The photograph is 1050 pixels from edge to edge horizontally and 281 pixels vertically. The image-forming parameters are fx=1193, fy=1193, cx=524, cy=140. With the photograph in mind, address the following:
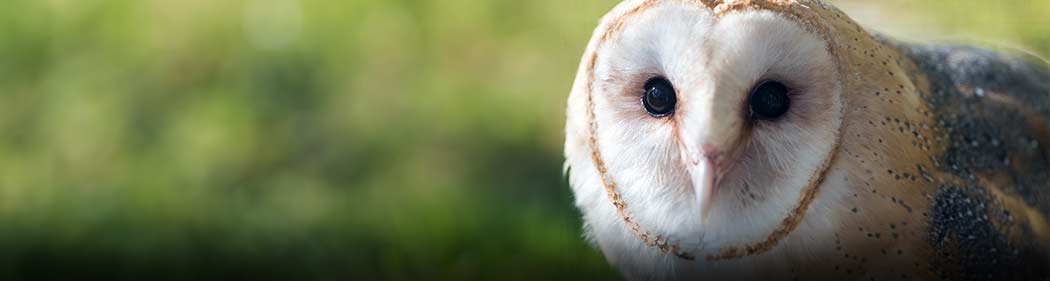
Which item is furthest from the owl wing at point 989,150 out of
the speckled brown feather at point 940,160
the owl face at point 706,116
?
the owl face at point 706,116

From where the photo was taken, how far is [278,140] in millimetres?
1885

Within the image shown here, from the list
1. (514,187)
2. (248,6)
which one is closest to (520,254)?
(514,187)

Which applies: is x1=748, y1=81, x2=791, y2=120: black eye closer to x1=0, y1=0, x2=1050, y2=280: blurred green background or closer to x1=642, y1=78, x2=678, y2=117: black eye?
x1=642, y1=78, x2=678, y2=117: black eye

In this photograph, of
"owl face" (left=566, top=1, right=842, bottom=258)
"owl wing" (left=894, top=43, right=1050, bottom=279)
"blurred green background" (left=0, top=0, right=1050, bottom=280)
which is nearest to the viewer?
"owl face" (left=566, top=1, right=842, bottom=258)

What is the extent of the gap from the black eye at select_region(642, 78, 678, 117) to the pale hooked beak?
0.15 ft

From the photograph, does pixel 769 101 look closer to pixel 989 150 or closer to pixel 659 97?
pixel 659 97

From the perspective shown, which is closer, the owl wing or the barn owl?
the barn owl

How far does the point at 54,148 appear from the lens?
1.97 metres

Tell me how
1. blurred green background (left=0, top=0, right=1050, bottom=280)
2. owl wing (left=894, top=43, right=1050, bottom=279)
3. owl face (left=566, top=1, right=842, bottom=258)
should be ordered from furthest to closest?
blurred green background (left=0, top=0, right=1050, bottom=280) < owl wing (left=894, top=43, right=1050, bottom=279) < owl face (left=566, top=1, right=842, bottom=258)

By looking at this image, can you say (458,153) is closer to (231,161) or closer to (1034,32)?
(231,161)

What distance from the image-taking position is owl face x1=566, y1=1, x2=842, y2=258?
842 millimetres

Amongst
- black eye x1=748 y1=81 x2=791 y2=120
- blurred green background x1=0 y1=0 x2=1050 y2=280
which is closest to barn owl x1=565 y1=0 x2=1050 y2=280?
black eye x1=748 y1=81 x2=791 y2=120

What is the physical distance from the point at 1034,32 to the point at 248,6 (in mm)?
1410

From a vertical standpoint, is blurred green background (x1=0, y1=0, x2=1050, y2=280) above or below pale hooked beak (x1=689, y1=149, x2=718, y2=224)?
below
